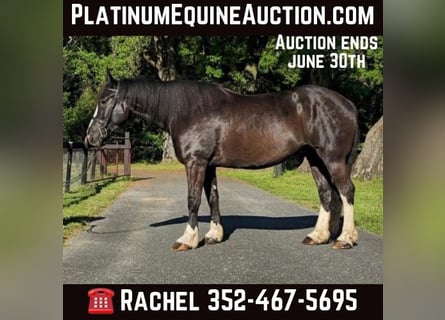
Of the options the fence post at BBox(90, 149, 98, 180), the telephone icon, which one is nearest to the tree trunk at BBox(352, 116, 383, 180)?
the fence post at BBox(90, 149, 98, 180)

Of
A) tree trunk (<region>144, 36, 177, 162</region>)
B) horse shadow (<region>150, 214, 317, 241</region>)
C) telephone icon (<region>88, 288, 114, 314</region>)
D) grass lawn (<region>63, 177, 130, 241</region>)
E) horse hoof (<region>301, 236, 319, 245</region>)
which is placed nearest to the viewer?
telephone icon (<region>88, 288, 114, 314</region>)

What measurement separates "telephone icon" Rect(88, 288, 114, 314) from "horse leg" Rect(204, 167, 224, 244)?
288 centimetres

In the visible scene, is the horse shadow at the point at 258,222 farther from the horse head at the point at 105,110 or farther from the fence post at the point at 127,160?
the fence post at the point at 127,160

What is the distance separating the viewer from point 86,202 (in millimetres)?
11531

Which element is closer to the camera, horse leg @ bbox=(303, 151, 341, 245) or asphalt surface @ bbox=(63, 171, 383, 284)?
asphalt surface @ bbox=(63, 171, 383, 284)

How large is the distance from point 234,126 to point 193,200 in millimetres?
1108

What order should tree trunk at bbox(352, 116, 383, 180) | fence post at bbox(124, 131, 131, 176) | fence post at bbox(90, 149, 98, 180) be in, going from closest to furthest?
1. tree trunk at bbox(352, 116, 383, 180)
2. fence post at bbox(90, 149, 98, 180)
3. fence post at bbox(124, 131, 131, 176)

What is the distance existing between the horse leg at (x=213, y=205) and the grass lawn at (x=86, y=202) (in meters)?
2.07

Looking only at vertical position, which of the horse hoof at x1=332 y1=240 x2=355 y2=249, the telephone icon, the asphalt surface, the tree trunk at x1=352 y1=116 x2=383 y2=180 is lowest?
the asphalt surface

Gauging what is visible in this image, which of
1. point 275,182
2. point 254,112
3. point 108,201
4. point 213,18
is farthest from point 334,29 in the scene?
point 275,182

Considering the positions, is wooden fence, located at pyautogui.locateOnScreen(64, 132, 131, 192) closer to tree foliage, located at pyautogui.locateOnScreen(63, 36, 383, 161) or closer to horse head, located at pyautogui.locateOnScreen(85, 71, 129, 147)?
tree foliage, located at pyautogui.locateOnScreen(63, 36, 383, 161)

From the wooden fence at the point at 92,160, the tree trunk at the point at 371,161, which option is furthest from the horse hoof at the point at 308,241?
the wooden fence at the point at 92,160

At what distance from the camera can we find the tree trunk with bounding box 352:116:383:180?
1225 centimetres

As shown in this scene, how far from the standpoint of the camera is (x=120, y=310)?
4582 mm
